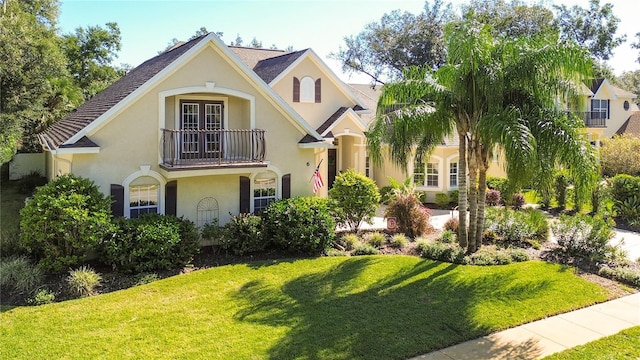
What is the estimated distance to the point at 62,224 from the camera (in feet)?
34.7

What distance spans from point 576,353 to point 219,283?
311 inches

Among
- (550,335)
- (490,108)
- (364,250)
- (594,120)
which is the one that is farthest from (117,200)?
(594,120)

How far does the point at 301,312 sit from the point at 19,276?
6792mm

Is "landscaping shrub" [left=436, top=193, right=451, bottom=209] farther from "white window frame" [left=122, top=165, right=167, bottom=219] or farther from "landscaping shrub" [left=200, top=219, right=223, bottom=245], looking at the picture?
"white window frame" [left=122, top=165, right=167, bottom=219]

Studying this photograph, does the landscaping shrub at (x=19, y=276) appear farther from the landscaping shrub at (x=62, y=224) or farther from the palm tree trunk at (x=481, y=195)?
the palm tree trunk at (x=481, y=195)

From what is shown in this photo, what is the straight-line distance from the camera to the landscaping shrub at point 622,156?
27.4 meters

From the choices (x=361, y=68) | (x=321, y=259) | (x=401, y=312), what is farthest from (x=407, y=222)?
(x=361, y=68)

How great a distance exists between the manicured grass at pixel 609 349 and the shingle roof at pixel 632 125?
40.0 m

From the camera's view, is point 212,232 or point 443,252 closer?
point 443,252

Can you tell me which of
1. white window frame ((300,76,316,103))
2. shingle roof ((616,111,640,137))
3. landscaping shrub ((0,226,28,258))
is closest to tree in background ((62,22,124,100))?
white window frame ((300,76,316,103))

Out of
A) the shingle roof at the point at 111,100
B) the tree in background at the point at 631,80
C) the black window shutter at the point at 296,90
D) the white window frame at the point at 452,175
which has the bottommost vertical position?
the white window frame at the point at 452,175

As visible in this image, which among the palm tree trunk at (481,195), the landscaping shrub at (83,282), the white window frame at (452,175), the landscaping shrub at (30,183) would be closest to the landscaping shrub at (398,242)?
the palm tree trunk at (481,195)

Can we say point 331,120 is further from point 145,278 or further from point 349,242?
point 145,278

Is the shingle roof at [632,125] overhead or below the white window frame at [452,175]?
overhead
